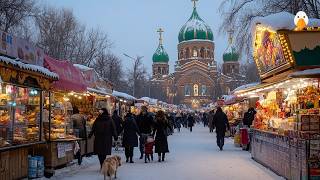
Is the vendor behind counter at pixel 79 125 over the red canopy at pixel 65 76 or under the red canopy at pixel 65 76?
under

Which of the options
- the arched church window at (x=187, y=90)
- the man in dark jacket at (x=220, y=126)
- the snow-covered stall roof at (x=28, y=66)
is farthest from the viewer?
the arched church window at (x=187, y=90)

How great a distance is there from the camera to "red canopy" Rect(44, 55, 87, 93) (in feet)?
46.8

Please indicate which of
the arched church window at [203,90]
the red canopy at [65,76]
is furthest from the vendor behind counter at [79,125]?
the arched church window at [203,90]

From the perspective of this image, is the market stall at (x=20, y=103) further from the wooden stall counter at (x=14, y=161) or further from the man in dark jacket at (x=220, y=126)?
the man in dark jacket at (x=220, y=126)

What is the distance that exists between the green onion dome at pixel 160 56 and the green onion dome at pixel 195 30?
30.5ft

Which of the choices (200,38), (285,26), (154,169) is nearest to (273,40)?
(285,26)

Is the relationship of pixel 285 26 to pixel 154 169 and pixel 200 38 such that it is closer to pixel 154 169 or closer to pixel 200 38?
pixel 154 169

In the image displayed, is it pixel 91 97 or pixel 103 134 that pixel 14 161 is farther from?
pixel 91 97

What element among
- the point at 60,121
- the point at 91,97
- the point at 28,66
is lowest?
the point at 60,121

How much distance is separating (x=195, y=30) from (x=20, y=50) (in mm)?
100629

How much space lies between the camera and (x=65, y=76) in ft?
A: 50.6

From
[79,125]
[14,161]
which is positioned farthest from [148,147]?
[14,161]

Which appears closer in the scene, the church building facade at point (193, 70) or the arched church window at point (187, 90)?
the church building facade at point (193, 70)

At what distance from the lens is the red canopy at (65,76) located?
46.8ft
